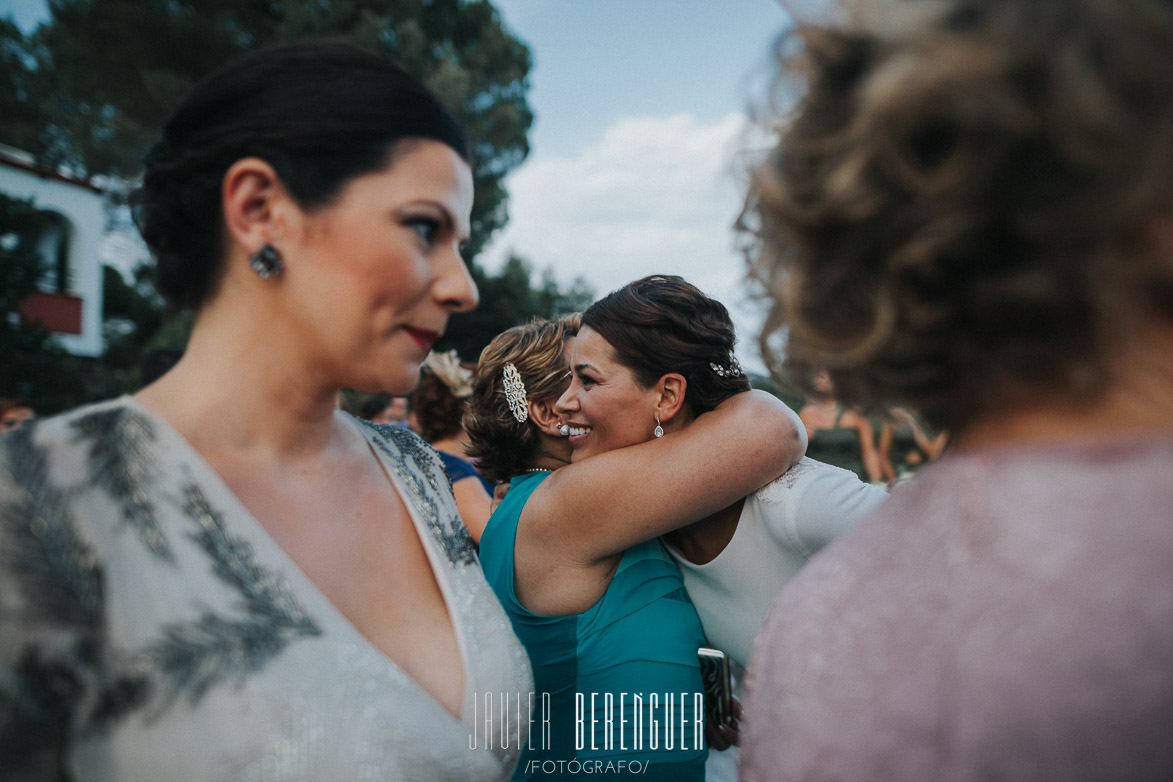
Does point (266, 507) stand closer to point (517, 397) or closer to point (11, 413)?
point (517, 397)

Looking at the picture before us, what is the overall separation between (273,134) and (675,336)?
54.9 inches

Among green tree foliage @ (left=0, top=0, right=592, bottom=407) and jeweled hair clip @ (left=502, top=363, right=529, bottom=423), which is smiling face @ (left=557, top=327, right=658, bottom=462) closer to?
jeweled hair clip @ (left=502, top=363, right=529, bottom=423)

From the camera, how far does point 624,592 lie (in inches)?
81.6

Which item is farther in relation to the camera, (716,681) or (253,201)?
(716,681)

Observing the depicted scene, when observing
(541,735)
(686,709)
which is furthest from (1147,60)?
(541,735)

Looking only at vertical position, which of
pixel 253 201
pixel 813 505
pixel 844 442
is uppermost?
pixel 253 201

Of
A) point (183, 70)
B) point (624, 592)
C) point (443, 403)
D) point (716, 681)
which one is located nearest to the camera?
point (624, 592)

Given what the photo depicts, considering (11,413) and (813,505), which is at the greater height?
(11,413)

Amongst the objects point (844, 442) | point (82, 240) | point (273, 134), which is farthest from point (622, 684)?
point (82, 240)

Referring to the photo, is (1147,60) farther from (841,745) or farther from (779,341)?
(841,745)

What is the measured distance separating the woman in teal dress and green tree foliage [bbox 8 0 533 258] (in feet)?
40.3

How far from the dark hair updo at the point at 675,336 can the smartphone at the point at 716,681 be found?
795 mm

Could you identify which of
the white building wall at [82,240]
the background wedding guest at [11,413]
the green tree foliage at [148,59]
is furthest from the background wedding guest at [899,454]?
the white building wall at [82,240]

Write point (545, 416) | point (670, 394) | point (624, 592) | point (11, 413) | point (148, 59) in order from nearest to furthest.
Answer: point (624, 592)
point (670, 394)
point (545, 416)
point (11, 413)
point (148, 59)
